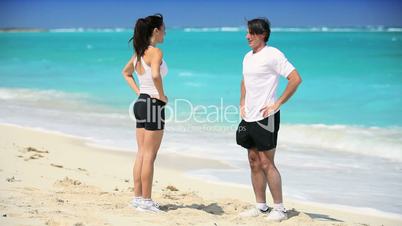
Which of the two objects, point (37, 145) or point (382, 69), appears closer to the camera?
point (37, 145)

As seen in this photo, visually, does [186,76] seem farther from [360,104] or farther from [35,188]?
[35,188]

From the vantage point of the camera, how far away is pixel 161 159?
860cm

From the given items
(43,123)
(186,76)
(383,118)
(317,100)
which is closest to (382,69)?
(186,76)

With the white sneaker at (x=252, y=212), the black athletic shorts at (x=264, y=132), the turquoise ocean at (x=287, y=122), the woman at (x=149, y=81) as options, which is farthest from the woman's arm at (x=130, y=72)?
the turquoise ocean at (x=287, y=122)

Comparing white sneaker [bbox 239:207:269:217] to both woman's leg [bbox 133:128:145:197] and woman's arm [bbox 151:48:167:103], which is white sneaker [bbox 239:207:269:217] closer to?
woman's leg [bbox 133:128:145:197]

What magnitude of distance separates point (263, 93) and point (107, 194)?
1967 mm

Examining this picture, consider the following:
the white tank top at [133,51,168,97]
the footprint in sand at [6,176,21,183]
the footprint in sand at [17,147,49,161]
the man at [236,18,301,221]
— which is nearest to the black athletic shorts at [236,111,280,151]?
the man at [236,18,301,221]

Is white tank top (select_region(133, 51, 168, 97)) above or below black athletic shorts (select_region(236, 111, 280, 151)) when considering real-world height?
above

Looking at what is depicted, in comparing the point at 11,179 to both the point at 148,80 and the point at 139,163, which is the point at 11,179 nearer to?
the point at 139,163

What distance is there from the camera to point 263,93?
4895mm

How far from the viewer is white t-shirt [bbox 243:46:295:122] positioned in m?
4.81

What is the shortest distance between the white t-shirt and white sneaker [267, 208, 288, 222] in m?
0.82

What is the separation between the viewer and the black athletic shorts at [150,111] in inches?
195

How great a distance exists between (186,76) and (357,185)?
17.8m
